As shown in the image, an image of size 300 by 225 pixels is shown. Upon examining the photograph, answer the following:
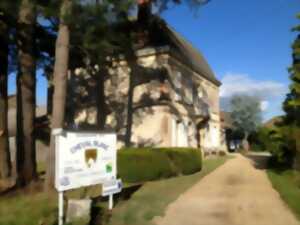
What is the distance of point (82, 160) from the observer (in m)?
8.18

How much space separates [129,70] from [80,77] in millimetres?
3919

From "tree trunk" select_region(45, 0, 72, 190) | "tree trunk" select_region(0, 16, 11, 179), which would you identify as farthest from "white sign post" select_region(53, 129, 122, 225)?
"tree trunk" select_region(0, 16, 11, 179)

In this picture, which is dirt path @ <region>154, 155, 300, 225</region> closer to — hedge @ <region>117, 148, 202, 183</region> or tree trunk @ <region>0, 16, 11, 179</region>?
hedge @ <region>117, 148, 202, 183</region>

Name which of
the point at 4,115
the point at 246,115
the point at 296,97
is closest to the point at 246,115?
the point at 246,115

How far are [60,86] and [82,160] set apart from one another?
3.06 meters

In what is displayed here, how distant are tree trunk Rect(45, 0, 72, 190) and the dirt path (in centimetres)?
329

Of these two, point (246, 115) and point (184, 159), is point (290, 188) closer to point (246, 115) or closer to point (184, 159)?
point (184, 159)

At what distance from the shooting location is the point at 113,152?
9.30 metres

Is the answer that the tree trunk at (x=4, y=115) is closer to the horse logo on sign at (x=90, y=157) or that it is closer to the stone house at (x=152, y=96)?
the horse logo on sign at (x=90, y=157)

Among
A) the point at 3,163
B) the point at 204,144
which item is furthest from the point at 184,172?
the point at 204,144

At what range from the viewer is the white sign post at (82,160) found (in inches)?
298

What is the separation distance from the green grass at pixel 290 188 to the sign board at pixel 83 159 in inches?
174

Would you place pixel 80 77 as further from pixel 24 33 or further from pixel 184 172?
pixel 24 33

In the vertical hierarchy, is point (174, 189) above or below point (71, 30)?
below
